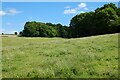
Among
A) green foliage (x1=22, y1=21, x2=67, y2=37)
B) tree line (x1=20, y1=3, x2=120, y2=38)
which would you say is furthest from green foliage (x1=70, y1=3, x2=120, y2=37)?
green foliage (x1=22, y1=21, x2=67, y2=37)

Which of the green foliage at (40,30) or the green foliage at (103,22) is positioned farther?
the green foliage at (40,30)

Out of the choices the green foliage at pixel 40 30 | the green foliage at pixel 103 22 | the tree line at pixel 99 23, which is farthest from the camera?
the green foliage at pixel 40 30

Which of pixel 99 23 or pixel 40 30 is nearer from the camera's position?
pixel 99 23

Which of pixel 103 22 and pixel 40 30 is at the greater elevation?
pixel 103 22

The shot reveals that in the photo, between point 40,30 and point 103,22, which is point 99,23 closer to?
point 103,22

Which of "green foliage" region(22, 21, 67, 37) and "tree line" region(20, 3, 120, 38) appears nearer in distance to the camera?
"tree line" region(20, 3, 120, 38)

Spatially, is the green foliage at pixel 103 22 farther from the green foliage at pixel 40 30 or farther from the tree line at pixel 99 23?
the green foliage at pixel 40 30

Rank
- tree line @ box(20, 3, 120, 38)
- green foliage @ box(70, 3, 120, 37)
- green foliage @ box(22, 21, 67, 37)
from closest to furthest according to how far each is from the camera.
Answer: green foliage @ box(70, 3, 120, 37) → tree line @ box(20, 3, 120, 38) → green foliage @ box(22, 21, 67, 37)

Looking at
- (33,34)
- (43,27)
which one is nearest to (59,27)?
(43,27)

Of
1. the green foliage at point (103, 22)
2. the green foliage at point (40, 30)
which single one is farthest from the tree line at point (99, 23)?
the green foliage at point (40, 30)

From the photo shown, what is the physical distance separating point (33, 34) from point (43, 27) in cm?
1442

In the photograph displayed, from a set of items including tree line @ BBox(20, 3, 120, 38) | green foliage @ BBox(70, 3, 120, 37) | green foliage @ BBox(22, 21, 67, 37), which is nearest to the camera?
green foliage @ BBox(70, 3, 120, 37)

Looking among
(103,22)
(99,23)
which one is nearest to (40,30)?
(99,23)

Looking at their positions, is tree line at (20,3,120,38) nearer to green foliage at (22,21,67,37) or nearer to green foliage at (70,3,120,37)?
Result: green foliage at (70,3,120,37)
